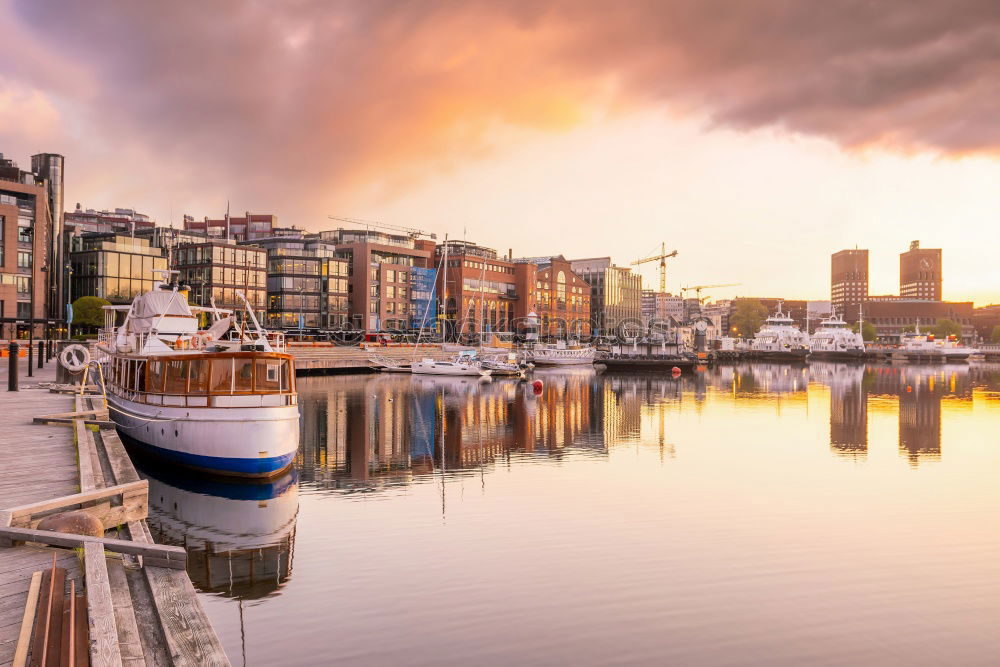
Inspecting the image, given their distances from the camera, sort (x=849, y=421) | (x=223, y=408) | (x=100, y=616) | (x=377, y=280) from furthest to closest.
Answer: (x=377, y=280), (x=849, y=421), (x=223, y=408), (x=100, y=616)

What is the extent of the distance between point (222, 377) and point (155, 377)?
502 cm

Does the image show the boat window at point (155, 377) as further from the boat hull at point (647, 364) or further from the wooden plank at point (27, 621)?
the boat hull at point (647, 364)

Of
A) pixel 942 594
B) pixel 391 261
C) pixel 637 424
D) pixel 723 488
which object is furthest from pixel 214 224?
pixel 942 594

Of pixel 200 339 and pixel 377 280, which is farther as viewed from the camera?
pixel 377 280

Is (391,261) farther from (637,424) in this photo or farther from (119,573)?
(119,573)

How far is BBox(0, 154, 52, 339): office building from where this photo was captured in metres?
108

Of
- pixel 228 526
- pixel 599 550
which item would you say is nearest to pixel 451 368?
pixel 228 526

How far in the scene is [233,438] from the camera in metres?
27.5

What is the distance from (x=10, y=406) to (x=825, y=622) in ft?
120

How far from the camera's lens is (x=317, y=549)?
20.4 metres

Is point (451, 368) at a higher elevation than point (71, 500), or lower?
lower

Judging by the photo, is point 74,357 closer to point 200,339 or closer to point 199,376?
point 200,339

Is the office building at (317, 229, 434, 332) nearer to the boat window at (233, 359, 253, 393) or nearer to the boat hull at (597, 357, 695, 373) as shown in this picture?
the boat hull at (597, 357, 695, 373)

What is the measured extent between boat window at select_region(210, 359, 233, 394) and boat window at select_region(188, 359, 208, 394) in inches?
17.8
